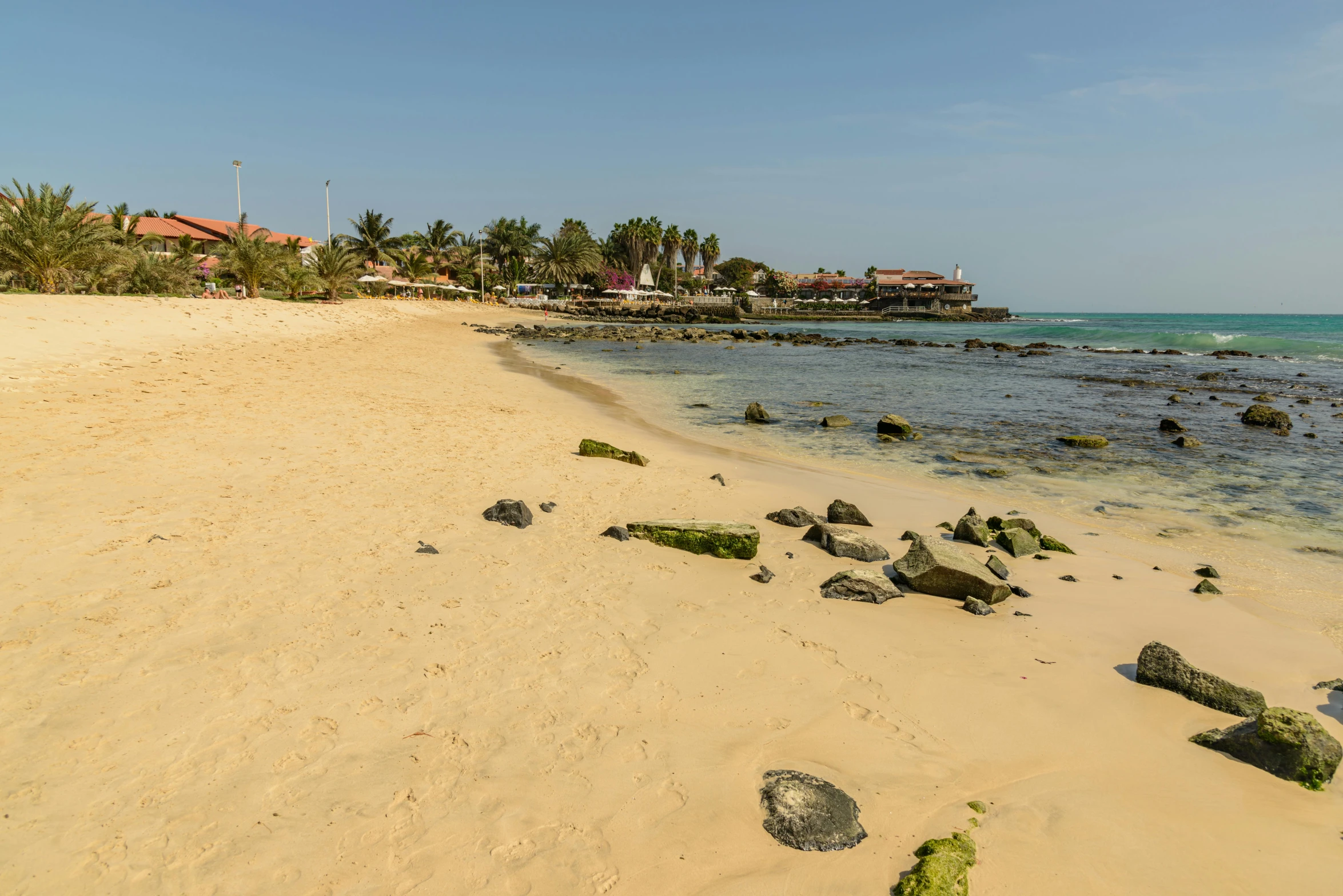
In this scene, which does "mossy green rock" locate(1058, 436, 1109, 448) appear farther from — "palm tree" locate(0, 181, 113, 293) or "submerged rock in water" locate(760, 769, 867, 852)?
"palm tree" locate(0, 181, 113, 293)

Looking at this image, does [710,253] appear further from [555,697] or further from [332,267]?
[555,697]

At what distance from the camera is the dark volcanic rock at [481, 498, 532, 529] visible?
23.8ft

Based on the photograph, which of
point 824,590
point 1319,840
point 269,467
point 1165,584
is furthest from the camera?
point 269,467

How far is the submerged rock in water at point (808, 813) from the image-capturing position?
3.27m

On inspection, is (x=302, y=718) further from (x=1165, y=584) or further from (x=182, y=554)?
(x=1165, y=584)

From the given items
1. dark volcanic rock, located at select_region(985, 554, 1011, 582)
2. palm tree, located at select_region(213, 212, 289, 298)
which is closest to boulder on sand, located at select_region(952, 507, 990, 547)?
dark volcanic rock, located at select_region(985, 554, 1011, 582)

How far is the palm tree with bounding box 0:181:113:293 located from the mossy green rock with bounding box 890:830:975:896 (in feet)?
120

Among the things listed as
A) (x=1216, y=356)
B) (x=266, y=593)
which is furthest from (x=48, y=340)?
(x=1216, y=356)

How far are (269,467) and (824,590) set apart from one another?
6872 mm

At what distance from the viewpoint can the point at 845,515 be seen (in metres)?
8.48

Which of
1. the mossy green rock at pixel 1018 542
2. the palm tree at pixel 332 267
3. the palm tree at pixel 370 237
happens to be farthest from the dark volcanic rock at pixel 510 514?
the palm tree at pixel 370 237

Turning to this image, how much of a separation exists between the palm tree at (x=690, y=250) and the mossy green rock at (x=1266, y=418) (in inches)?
4498

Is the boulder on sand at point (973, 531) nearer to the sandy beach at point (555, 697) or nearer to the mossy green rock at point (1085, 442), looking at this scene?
the sandy beach at point (555, 697)

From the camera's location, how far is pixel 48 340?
15078 mm
